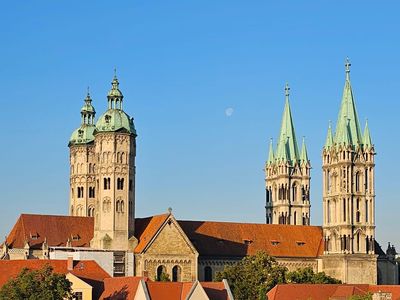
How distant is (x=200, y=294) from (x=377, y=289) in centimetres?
2001

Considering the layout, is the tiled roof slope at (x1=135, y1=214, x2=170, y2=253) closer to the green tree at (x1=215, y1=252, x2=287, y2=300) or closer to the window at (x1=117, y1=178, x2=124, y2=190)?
the window at (x1=117, y1=178, x2=124, y2=190)

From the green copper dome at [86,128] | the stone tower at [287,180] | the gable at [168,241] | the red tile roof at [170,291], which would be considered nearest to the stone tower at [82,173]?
the green copper dome at [86,128]

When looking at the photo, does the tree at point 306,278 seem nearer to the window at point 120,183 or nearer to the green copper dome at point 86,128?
the window at point 120,183

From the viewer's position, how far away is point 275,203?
15512cm

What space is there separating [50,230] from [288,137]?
47.3 m

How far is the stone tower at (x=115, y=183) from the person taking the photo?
12031 cm

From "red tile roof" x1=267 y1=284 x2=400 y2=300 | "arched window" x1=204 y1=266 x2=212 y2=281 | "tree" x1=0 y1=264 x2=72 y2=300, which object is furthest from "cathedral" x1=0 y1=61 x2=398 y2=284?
"tree" x1=0 y1=264 x2=72 y2=300

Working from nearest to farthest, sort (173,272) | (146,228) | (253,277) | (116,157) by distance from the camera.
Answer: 1. (253,277)
2. (173,272)
3. (116,157)
4. (146,228)

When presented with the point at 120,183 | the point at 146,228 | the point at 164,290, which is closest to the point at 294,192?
the point at 146,228

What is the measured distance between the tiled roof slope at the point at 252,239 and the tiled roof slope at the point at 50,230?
12.2m

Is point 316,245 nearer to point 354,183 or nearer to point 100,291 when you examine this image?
point 354,183

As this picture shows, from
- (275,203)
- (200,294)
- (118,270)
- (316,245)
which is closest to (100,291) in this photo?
(200,294)

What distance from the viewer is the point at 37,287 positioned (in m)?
85.9

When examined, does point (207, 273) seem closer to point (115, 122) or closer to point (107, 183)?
point (107, 183)
